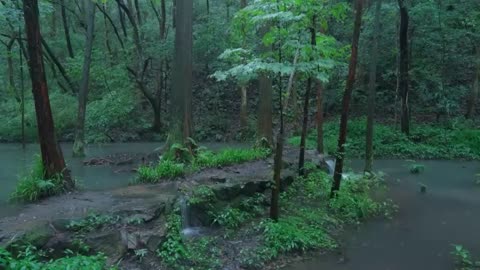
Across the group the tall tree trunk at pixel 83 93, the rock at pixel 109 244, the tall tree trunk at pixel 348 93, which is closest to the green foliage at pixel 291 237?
the tall tree trunk at pixel 348 93

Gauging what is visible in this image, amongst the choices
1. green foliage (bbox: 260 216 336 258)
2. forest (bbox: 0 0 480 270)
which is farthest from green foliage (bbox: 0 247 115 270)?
green foliage (bbox: 260 216 336 258)

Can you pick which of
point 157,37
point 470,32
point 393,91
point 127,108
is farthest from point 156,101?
point 470,32

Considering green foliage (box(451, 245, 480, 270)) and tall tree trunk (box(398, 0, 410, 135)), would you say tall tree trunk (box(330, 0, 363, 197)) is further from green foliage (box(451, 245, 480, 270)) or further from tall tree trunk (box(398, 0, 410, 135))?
tall tree trunk (box(398, 0, 410, 135))

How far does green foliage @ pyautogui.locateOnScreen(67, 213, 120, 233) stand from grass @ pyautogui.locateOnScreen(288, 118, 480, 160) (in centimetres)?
1355

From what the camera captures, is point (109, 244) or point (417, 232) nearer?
point (109, 244)

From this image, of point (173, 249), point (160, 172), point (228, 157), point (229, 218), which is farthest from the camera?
point (228, 157)

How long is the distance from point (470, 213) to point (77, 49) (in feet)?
88.1

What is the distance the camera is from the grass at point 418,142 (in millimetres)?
20594

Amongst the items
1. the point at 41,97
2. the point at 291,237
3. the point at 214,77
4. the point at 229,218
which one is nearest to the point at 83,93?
the point at 214,77

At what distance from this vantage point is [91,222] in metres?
7.45

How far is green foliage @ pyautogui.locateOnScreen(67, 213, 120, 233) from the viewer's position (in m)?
7.23

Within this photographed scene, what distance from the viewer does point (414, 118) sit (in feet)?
84.4

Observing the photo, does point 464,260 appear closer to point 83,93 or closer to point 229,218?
point 229,218

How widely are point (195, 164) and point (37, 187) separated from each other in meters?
4.17
